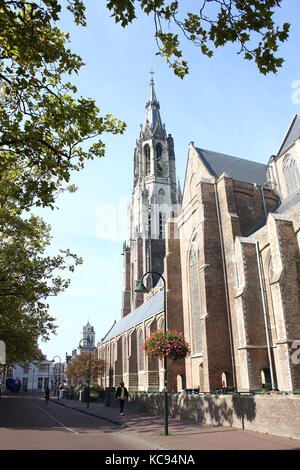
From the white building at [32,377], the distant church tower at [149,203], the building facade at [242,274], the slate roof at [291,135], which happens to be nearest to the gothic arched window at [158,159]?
the distant church tower at [149,203]

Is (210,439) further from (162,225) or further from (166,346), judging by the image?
(162,225)

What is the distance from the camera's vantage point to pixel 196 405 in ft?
53.1

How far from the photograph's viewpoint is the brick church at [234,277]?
19.1 meters

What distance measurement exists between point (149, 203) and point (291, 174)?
41.7 meters

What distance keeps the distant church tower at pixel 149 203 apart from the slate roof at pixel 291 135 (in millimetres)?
32791

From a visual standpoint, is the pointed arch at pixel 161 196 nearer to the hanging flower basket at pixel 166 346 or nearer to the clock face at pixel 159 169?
the clock face at pixel 159 169

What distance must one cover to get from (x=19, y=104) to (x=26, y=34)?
1.71 m

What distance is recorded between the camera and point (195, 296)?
91.4ft

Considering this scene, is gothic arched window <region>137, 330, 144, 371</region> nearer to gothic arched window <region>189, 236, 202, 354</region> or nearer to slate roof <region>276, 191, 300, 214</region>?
gothic arched window <region>189, 236, 202, 354</region>

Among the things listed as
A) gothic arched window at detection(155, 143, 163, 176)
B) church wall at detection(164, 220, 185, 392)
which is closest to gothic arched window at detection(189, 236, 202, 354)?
church wall at detection(164, 220, 185, 392)

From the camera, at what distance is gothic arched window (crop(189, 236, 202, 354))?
26656 millimetres

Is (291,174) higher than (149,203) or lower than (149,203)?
lower

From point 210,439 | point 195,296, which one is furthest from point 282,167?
point 210,439

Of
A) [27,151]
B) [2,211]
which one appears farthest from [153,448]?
[2,211]
